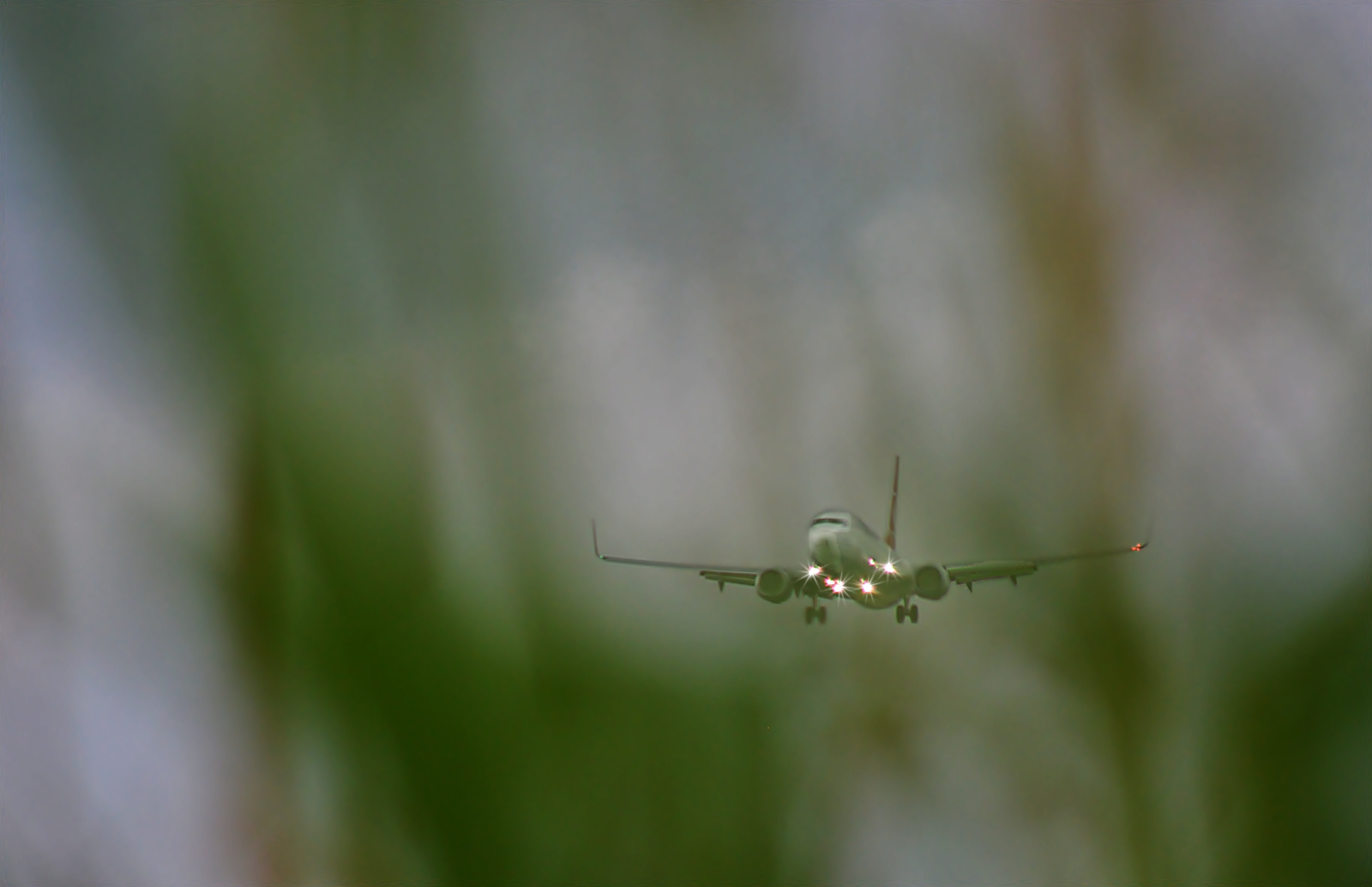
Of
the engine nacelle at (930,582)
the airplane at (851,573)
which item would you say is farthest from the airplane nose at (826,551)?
the engine nacelle at (930,582)

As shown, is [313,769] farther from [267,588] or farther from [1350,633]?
[1350,633]

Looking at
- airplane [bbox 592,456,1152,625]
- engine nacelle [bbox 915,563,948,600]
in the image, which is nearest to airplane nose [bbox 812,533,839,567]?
airplane [bbox 592,456,1152,625]

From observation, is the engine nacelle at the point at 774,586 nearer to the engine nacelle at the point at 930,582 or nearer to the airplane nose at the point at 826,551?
the airplane nose at the point at 826,551

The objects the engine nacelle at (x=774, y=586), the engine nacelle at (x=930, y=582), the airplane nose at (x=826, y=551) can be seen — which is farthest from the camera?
the engine nacelle at (x=774, y=586)

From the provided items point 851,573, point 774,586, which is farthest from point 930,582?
point 774,586

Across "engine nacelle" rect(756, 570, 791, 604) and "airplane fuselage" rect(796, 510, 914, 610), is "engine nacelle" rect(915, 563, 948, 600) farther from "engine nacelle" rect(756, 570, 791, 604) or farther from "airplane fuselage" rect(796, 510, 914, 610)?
"engine nacelle" rect(756, 570, 791, 604)
